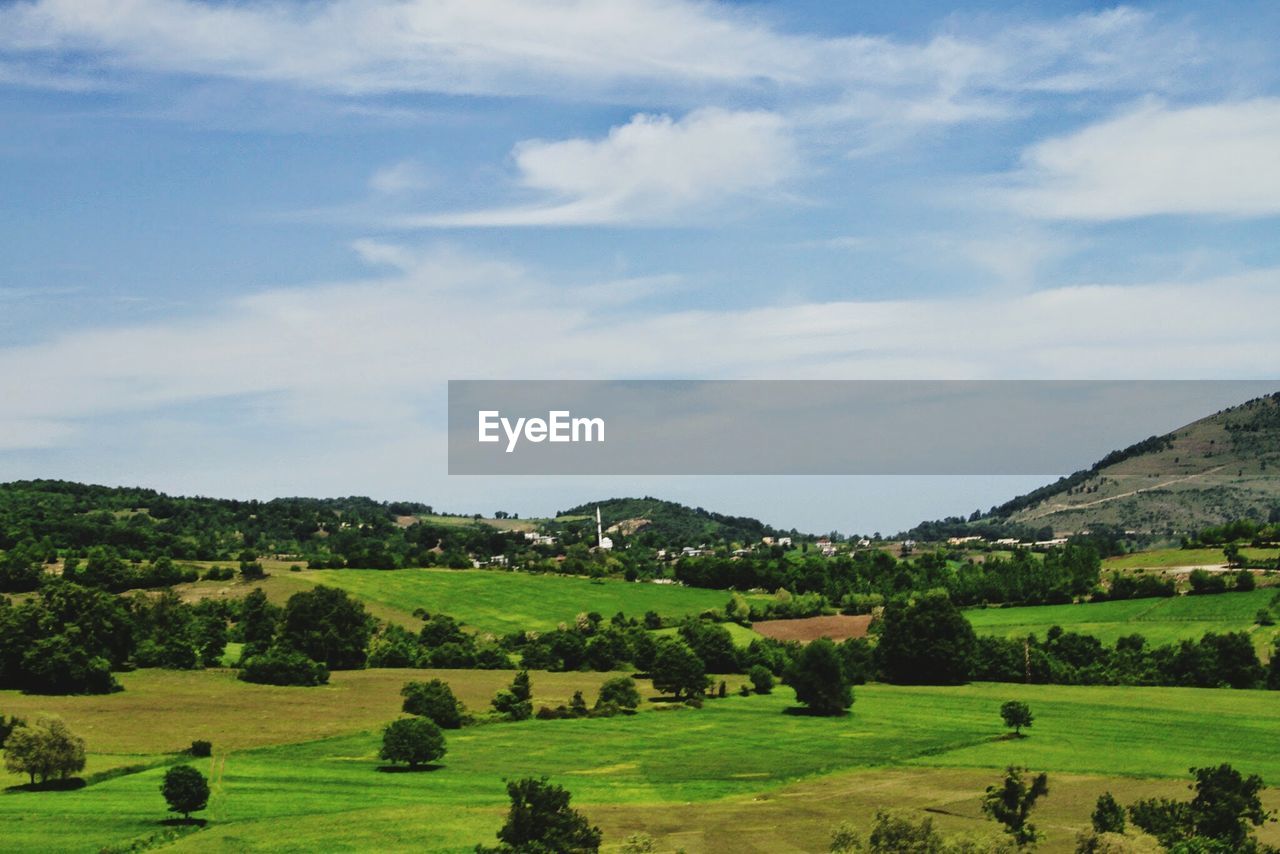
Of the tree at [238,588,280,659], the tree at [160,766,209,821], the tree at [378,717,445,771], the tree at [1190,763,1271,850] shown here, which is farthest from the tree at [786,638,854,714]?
the tree at [160,766,209,821]

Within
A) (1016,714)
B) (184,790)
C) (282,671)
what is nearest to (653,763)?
(1016,714)

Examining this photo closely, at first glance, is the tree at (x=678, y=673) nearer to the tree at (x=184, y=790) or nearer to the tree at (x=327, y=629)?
the tree at (x=327, y=629)

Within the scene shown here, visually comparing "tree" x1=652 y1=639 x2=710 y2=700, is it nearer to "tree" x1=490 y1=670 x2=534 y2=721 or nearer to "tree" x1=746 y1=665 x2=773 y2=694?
"tree" x1=746 y1=665 x2=773 y2=694

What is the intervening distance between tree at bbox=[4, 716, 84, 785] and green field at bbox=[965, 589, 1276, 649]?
4766 inches

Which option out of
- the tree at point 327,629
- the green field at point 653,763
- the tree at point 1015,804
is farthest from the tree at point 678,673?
the tree at point 1015,804

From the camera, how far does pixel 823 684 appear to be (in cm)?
12800

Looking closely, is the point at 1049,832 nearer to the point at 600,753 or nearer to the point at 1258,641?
the point at 600,753

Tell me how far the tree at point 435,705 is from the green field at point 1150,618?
277 feet

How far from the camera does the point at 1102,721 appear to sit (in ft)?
398

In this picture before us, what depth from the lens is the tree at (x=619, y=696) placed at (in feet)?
425

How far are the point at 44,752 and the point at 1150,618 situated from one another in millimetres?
143315

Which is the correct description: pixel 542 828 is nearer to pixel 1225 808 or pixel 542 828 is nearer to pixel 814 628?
pixel 1225 808

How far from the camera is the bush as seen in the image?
140500 mm

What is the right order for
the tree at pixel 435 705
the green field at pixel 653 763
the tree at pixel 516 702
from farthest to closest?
the tree at pixel 516 702
the tree at pixel 435 705
the green field at pixel 653 763
